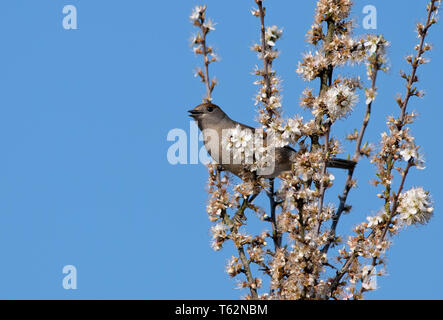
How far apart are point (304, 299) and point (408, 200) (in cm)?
100

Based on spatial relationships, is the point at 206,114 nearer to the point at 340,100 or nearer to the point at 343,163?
the point at 343,163

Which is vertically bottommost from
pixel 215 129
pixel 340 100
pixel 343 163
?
pixel 343 163

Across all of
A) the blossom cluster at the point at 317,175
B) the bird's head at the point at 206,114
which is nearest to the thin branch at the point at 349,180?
the blossom cluster at the point at 317,175

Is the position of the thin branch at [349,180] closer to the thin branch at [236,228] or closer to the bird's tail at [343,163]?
the bird's tail at [343,163]

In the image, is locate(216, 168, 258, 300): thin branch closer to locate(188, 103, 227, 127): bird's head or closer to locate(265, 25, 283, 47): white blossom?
locate(265, 25, 283, 47): white blossom

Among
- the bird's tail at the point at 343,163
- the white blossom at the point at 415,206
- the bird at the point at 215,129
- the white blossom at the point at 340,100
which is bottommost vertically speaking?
the white blossom at the point at 415,206

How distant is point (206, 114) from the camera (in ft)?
22.8

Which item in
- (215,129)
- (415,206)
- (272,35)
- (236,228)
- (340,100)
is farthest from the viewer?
(215,129)

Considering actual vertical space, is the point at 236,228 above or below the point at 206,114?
below

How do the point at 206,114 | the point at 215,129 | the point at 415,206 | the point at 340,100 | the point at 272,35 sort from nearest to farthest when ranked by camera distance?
the point at 415,206
the point at 340,100
the point at 272,35
the point at 206,114
the point at 215,129

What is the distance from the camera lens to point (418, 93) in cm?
470

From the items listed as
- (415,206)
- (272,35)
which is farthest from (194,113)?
(415,206)

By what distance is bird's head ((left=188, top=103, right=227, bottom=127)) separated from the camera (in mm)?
6922

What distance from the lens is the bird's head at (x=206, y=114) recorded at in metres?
6.92
